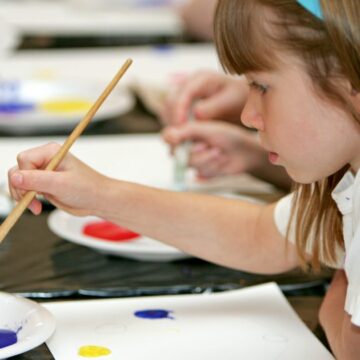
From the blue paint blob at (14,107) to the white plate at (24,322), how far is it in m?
1.08

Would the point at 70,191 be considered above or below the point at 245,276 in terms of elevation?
above

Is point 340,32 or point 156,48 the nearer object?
point 340,32

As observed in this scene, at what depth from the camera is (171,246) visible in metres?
1.35

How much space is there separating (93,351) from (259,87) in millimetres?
344

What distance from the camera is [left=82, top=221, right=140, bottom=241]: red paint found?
1.49 metres

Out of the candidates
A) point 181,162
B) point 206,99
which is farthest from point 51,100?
point 181,162

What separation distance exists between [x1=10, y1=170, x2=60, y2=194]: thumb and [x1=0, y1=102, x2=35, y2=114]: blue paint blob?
106 cm

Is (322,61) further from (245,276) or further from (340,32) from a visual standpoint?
(245,276)

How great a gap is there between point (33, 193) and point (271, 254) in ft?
1.14

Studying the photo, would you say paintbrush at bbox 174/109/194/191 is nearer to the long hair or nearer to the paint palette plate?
the paint palette plate

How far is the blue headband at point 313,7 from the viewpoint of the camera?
38.8 inches

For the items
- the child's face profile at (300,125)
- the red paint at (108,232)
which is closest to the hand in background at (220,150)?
the red paint at (108,232)

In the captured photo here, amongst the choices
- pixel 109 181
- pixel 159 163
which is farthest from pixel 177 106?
pixel 109 181

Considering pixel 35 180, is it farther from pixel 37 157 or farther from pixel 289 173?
pixel 289 173
